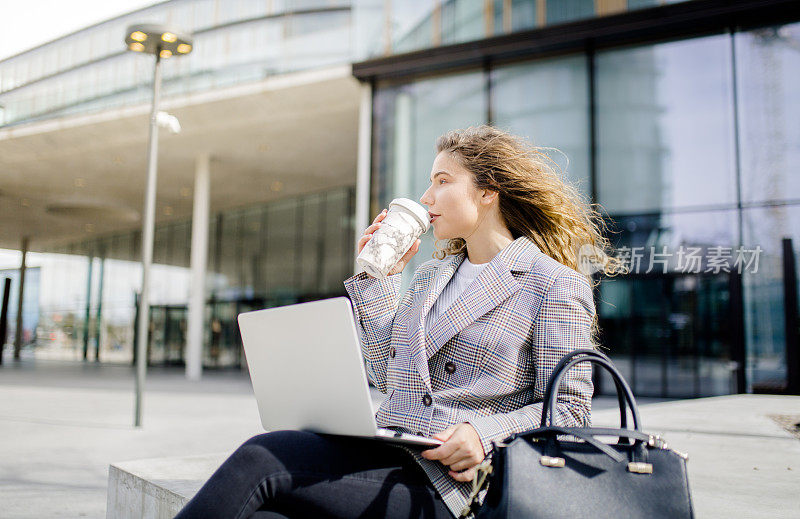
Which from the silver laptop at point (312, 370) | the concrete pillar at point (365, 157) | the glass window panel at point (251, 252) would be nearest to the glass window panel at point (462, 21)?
the concrete pillar at point (365, 157)

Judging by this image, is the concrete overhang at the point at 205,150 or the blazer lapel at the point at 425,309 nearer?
the blazer lapel at the point at 425,309

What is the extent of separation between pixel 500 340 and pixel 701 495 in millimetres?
2051

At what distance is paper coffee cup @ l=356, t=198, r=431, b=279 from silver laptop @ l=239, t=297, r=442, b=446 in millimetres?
372

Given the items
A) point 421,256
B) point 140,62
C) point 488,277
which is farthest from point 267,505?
point 140,62

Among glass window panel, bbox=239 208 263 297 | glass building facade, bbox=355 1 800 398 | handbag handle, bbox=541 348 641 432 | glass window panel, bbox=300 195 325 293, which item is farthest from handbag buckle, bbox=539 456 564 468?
glass window panel, bbox=239 208 263 297

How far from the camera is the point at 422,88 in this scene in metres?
11.5

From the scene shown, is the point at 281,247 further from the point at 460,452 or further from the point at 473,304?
the point at 460,452

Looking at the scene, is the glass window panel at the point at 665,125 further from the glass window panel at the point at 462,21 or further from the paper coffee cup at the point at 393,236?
the paper coffee cup at the point at 393,236

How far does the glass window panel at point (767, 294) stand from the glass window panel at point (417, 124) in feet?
15.3

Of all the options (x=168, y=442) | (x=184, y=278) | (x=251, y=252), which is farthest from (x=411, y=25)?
(x=184, y=278)

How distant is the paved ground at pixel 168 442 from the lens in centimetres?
388

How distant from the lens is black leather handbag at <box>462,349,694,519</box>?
1.38 meters

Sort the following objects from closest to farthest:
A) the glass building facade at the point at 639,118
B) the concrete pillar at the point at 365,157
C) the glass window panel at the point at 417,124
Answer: the glass building facade at the point at 639,118 < the glass window panel at the point at 417,124 < the concrete pillar at the point at 365,157

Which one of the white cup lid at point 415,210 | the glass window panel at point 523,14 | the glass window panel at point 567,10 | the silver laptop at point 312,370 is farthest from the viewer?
the glass window panel at point 523,14
